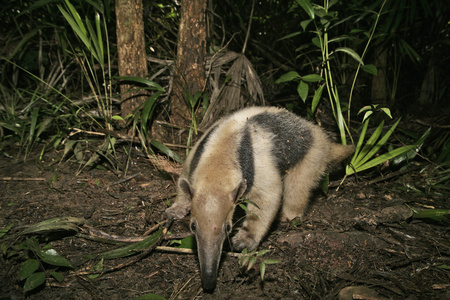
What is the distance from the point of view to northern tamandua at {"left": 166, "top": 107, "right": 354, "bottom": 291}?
221 cm

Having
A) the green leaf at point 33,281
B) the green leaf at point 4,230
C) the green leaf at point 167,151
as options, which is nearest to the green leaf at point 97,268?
the green leaf at point 33,281

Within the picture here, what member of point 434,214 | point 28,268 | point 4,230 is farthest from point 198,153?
point 434,214

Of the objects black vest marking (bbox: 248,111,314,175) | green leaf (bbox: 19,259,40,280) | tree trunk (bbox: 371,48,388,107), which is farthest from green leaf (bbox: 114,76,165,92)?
tree trunk (bbox: 371,48,388,107)

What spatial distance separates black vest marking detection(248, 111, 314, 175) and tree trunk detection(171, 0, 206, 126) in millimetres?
1374

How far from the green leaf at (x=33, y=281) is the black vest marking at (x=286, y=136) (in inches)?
79.2

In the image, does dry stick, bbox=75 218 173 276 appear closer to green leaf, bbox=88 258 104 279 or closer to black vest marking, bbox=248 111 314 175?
green leaf, bbox=88 258 104 279

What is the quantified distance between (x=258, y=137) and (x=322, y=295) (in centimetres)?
136

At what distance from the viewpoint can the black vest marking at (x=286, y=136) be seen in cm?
303

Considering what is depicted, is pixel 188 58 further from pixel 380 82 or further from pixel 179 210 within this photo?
pixel 380 82

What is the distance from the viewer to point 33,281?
208 cm

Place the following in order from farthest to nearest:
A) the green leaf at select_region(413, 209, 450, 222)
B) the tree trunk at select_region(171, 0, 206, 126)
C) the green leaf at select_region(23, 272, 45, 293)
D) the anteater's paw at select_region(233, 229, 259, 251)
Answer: the tree trunk at select_region(171, 0, 206, 126) < the green leaf at select_region(413, 209, 450, 222) < the anteater's paw at select_region(233, 229, 259, 251) < the green leaf at select_region(23, 272, 45, 293)

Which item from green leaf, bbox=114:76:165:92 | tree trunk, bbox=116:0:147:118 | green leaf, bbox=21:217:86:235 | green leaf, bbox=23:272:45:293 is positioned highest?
tree trunk, bbox=116:0:147:118

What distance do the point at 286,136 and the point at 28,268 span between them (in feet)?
7.65

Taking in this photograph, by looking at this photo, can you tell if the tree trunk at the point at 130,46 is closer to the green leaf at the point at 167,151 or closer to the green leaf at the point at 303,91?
the green leaf at the point at 167,151
